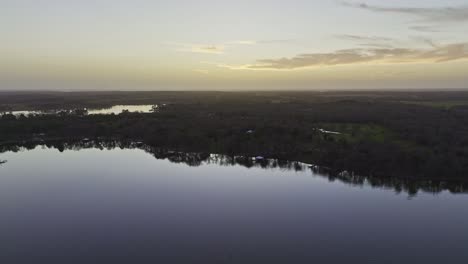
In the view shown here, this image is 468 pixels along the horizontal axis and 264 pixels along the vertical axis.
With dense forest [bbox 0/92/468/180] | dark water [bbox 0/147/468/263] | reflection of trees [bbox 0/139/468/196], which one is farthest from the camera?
dense forest [bbox 0/92/468/180]

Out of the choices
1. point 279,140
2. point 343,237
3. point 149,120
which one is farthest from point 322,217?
point 149,120

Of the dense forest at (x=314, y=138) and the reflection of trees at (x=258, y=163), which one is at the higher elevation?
the dense forest at (x=314, y=138)

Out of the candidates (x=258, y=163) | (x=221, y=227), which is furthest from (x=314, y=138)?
(x=221, y=227)

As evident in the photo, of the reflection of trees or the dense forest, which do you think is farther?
the dense forest

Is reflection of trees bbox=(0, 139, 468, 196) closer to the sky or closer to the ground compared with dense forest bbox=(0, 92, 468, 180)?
closer to the ground

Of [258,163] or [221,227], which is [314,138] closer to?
[258,163]

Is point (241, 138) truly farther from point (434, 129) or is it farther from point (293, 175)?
point (434, 129)

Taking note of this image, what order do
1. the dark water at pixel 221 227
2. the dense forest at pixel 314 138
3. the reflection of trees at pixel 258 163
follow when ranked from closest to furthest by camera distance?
the dark water at pixel 221 227
the reflection of trees at pixel 258 163
the dense forest at pixel 314 138

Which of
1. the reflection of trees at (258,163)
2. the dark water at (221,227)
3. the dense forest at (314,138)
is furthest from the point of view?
the dense forest at (314,138)
